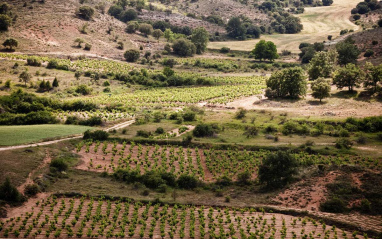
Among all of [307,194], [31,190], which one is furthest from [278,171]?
[31,190]

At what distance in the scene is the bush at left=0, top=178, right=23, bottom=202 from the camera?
39906mm

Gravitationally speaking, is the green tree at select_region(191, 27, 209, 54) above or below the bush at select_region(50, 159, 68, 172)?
above

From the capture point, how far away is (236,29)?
181 meters

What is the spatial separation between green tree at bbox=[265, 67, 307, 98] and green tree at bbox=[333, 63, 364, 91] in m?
7.98

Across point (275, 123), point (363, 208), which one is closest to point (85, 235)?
point (363, 208)

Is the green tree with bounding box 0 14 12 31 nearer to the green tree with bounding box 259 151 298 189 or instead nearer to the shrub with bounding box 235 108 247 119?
the shrub with bounding box 235 108 247 119

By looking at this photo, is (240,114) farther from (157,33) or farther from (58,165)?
(157,33)

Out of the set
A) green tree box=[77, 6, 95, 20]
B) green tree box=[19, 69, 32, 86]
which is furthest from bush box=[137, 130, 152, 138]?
green tree box=[77, 6, 95, 20]

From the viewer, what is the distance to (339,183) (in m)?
44.6

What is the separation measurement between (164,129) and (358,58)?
246 ft

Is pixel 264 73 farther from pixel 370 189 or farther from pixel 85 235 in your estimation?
pixel 85 235

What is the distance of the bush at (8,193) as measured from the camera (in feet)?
131

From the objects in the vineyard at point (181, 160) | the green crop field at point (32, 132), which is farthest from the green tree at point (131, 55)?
the vineyard at point (181, 160)

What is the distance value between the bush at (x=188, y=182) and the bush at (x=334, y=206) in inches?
580
